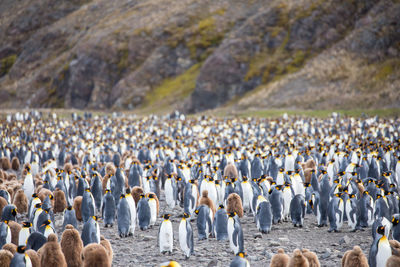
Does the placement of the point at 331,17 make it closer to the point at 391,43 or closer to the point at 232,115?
the point at 391,43

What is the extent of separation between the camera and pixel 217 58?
50.9m

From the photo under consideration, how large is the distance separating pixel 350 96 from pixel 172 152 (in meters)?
22.8

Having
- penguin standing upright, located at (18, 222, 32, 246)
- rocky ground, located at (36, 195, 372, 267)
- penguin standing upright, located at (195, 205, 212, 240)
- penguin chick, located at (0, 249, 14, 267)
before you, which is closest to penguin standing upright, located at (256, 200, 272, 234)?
rocky ground, located at (36, 195, 372, 267)

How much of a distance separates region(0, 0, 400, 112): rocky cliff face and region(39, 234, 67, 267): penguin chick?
32246mm

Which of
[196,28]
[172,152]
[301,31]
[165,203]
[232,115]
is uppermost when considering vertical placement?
[196,28]

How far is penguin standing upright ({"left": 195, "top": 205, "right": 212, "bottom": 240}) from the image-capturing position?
9.44 metres

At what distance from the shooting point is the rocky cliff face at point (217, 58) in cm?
4109

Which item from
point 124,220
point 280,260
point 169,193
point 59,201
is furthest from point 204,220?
point 59,201

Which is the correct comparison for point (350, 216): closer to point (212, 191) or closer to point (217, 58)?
point (212, 191)

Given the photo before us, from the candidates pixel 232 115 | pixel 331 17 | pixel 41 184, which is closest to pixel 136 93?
pixel 232 115

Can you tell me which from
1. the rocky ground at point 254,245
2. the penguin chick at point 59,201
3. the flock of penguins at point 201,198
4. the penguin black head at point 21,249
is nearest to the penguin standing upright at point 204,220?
the flock of penguins at point 201,198

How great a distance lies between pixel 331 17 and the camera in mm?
48719

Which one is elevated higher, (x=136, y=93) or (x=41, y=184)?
(x=136, y=93)

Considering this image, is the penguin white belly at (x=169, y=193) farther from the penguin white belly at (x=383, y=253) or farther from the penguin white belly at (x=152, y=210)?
the penguin white belly at (x=383, y=253)
